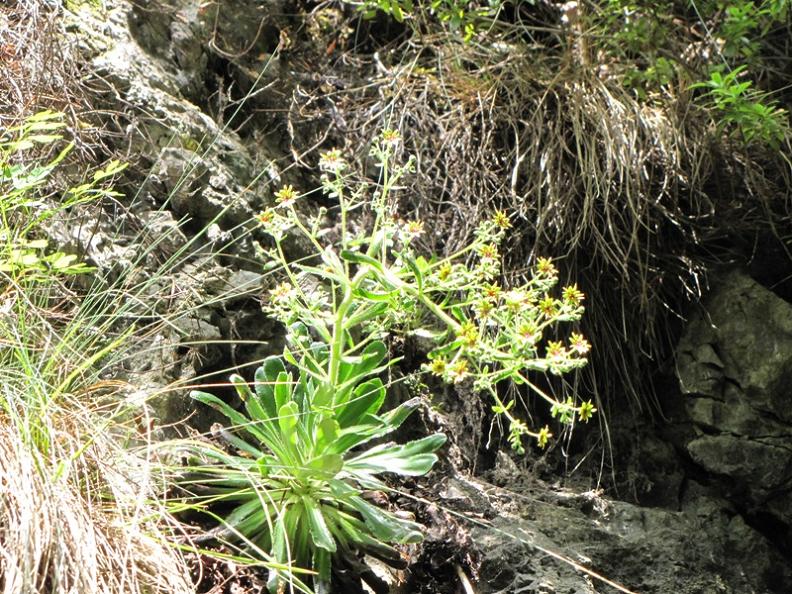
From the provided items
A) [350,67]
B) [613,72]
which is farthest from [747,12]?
[350,67]

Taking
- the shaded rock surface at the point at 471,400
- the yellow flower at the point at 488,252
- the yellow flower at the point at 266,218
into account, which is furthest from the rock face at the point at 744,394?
Result: the yellow flower at the point at 266,218

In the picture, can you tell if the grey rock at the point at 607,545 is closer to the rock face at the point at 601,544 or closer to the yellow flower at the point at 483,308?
the rock face at the point at 601,544

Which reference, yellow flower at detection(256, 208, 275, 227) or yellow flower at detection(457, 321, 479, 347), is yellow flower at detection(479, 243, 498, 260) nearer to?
yellow flower at detection(457, 321, 479, 347)

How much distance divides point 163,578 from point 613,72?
224 centimetres

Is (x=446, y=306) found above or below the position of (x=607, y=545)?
above

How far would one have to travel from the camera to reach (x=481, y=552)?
221 centimetres

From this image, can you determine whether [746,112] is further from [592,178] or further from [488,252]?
[488,252]

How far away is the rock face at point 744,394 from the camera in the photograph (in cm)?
275

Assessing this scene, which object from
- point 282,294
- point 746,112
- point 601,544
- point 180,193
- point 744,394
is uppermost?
point 746,112

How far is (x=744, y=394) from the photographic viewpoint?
284 centimetres

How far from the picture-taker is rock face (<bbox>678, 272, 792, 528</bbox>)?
275cm

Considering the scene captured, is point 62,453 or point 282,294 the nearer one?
point 62,453

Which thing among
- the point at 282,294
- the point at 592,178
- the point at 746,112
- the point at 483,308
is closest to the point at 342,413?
the point at 282,294

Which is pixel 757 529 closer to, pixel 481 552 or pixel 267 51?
pixel 481 552
